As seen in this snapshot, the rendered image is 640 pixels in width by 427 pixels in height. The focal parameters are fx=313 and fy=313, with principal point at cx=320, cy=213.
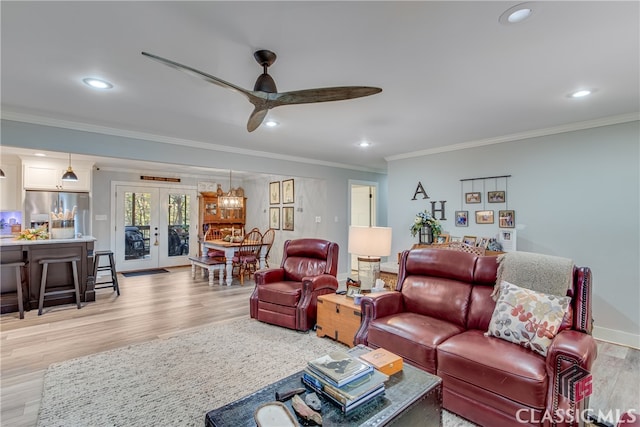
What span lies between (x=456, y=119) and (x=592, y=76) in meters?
1.22

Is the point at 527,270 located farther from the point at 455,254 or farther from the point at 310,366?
the point at 310,366

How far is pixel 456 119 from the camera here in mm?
3494

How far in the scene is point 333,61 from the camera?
217 centimetres

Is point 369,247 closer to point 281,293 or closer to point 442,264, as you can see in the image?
point 442,264

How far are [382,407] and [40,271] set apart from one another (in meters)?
5.13

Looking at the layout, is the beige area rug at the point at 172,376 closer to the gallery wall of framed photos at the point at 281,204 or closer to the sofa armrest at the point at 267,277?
the sofa armrest at the point at 267,277

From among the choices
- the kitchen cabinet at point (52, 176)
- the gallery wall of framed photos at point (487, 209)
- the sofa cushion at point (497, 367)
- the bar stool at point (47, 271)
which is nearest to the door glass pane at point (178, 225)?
the kitchen cabinet at point (52, 176)

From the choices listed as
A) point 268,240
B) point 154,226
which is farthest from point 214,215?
point 268,240

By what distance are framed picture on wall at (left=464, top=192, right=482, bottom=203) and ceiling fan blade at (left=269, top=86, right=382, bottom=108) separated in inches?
129

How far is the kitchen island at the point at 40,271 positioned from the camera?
4.18 meters

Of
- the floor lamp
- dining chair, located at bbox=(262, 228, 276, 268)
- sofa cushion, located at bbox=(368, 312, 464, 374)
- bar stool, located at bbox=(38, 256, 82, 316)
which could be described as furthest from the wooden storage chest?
bar stool, located at bbox=(38, 256, 82, 316)

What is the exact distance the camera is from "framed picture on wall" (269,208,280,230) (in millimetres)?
7732

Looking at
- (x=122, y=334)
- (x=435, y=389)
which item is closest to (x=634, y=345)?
(x=435, y=389)

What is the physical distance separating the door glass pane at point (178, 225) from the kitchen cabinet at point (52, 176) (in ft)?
6.28
